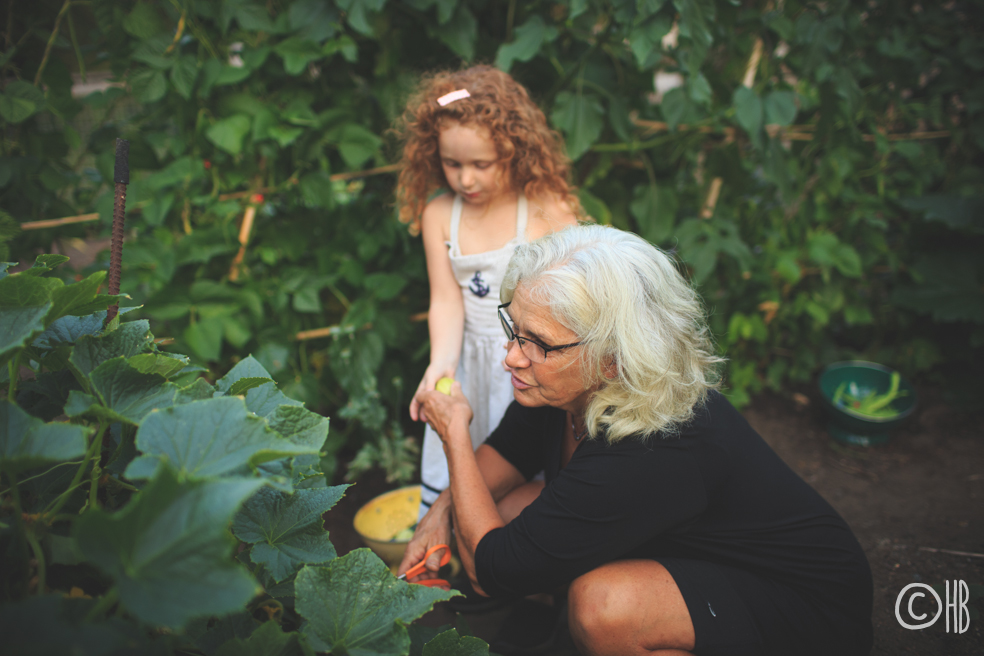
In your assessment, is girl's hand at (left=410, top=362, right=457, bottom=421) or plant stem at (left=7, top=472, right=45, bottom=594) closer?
plant stem at (left=7, top=472, right=45, bottom=594)

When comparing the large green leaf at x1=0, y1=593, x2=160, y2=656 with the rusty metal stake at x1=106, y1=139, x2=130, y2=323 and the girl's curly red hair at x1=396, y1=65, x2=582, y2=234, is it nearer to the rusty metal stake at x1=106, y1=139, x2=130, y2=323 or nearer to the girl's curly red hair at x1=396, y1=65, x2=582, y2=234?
the rusty metal stake at x1=106, y1=139, x2=130, y2=323

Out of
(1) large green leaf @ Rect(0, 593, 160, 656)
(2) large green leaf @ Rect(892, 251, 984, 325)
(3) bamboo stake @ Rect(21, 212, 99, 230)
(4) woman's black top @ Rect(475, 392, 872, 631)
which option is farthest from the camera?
(2) large green leaf @ Rect(892, 251, 984, 325)

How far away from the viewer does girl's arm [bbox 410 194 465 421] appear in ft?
6.15

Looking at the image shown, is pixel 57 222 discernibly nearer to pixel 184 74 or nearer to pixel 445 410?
pixel 184 74

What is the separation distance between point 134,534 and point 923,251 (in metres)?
3.77

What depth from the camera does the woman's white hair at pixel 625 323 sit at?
117 cm

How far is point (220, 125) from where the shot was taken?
1.85 meters

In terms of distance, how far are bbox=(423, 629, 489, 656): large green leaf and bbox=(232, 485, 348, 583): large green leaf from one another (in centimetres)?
18

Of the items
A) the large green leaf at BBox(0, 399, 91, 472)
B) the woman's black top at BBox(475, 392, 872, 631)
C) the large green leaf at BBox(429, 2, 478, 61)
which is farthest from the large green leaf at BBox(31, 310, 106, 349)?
the large green leaf at BBox(429, 2, 478, 61)

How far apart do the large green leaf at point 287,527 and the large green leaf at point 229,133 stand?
144 centimetres

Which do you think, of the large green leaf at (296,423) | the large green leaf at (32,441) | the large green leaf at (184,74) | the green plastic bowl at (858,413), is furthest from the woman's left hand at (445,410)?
the green plastic bowl at (858,413)

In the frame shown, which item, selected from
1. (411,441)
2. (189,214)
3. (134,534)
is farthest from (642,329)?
(189,214)

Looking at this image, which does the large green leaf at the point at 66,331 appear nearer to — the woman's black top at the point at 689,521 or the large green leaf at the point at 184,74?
the woman's black top at the point at 689,521

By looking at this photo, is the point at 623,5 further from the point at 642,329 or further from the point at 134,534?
the point at 134,534
